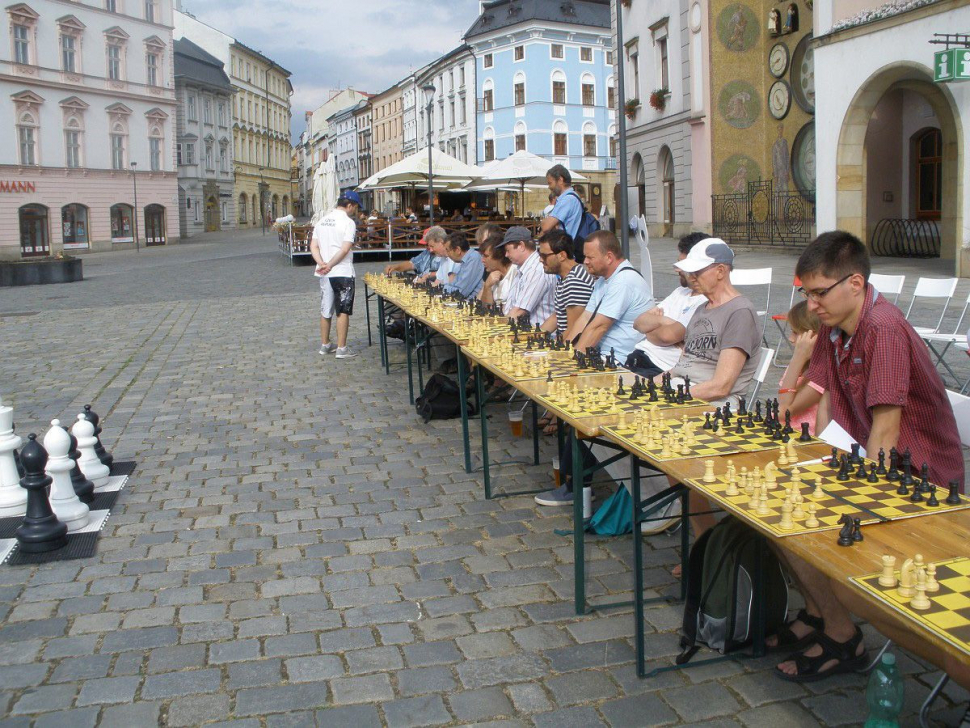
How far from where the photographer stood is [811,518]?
8.74 feet

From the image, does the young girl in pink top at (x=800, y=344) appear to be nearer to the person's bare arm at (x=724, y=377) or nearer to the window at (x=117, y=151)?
the person's bare arm at (x=724, y=377)

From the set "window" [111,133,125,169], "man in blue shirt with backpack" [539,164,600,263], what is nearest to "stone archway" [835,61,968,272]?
"man in blue shirt with backpack" [539,164,600,263]

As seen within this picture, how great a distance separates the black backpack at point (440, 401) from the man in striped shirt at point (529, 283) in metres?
0.82

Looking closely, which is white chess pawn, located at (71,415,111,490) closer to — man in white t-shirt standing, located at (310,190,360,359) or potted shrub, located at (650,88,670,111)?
man in white t-shirt standing, located at (310,190,360,359)

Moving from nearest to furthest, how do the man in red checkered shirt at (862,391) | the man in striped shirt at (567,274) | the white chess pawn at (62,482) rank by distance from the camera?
the man in red checkered shirt at (862,391) < the white chess pawn at (62,482) < the man in striped shirt at (567,274)

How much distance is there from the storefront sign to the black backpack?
39.7 m

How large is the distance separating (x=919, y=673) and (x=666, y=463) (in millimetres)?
1260

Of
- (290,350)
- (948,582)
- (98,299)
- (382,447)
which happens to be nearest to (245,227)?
(98,299)

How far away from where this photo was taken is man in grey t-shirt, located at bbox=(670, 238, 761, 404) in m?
4.62

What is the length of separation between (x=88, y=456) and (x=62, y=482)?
0.83 meters

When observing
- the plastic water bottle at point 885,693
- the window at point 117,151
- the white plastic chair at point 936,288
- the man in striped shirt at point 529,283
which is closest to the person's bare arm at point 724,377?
the plastic water bottle at point 885,693

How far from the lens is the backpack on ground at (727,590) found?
355 cm

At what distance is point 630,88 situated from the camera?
35.8 meters

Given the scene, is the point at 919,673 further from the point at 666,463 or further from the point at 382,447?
the point at 382,447
